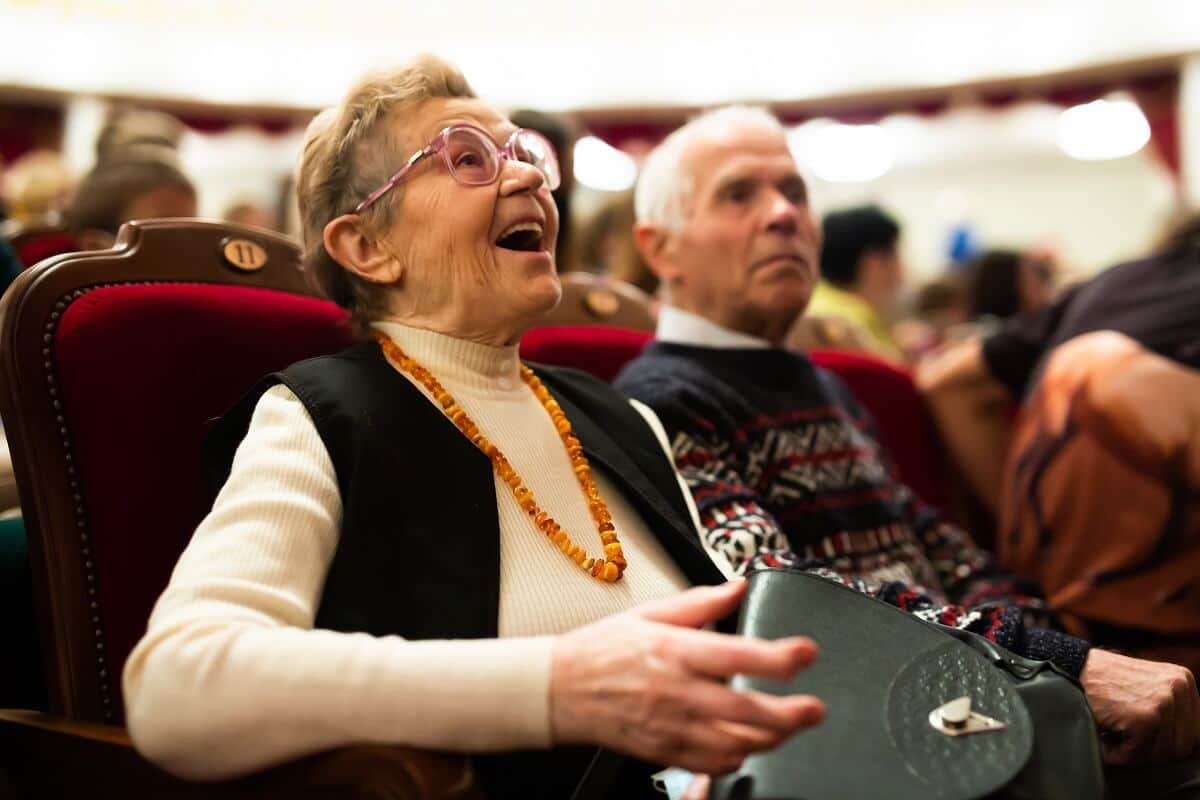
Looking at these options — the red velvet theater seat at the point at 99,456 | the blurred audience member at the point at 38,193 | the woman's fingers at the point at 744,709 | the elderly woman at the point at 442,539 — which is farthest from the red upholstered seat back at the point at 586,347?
the blurred audience member at the point at 38,193

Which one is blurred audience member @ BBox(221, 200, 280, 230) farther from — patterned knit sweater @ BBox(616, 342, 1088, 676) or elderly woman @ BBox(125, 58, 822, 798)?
elderly woman @ BBox(125, 58, 822, 798)

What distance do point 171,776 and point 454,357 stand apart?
48 centimetres

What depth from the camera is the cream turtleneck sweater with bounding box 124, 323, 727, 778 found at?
0.78 m

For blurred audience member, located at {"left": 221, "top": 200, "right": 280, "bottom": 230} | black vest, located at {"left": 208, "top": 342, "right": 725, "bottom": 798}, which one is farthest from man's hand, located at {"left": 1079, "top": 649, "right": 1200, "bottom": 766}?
blurred audience member, located at {"left": 221, "top": 200, "right": 280, "bottom": 230}

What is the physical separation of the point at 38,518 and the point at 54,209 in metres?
2.22

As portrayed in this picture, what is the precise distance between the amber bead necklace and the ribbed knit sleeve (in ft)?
0.82

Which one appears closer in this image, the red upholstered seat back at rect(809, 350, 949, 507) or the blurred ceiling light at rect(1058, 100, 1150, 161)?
the red upholstered seat back at rect(809, 350, 949, 507)

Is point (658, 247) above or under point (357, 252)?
under

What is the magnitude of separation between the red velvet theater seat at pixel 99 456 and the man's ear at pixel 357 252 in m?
0.18

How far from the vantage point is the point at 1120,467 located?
1.75m

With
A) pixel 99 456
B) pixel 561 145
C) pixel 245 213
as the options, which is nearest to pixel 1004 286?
pixel 561 145

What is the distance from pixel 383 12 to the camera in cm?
668

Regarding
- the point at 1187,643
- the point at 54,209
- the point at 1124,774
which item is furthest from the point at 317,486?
the point at 54,209

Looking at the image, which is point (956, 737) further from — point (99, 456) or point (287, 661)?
point (99, 456)
